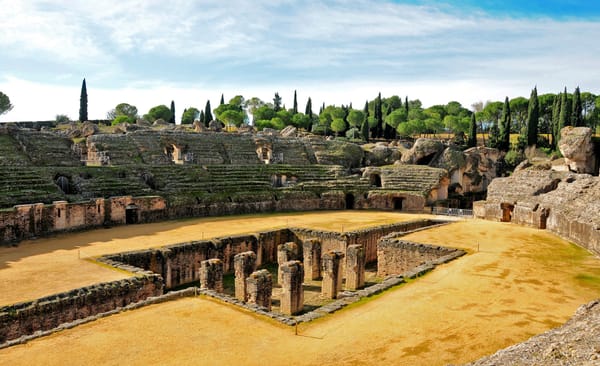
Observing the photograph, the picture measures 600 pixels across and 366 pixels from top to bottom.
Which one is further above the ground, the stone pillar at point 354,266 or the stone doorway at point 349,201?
the stone doorway at point 349,201

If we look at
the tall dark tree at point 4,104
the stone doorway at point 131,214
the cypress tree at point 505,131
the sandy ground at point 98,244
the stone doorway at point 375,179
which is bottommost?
the sandy ground at point 98,244

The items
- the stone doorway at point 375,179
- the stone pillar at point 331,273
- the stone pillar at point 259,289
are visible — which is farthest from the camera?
the stone doorway at point 375,179

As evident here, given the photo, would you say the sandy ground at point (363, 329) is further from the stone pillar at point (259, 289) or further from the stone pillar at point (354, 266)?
the stone pillar at point (354, 266)

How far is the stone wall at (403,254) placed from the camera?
64.7 feet

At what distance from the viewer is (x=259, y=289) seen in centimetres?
1459

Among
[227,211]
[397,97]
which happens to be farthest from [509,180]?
[397,97]

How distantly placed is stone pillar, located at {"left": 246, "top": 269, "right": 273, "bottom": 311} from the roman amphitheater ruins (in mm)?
53

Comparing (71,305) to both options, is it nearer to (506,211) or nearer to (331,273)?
Answer: (331,273)

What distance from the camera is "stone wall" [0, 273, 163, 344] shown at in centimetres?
1167

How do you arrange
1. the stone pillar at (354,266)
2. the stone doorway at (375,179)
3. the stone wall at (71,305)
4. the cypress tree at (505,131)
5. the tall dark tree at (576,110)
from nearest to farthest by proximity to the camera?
1. the stone wall at (71,305)
2. the stone pillar at (354,266)
3. the stone doorway at (375,179)
4. the tall dark tree at (576,110)
5. the cypress tree at (505,131)

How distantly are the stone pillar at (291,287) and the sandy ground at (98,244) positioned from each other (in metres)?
5.39

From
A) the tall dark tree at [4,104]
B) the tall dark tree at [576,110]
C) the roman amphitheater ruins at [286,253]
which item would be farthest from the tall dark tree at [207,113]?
the tall dark tree at [576,110]

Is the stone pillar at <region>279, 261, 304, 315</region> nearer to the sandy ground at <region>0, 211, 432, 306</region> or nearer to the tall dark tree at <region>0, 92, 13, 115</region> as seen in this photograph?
the sandy ground at <region>0, 211, 432, 306</region>

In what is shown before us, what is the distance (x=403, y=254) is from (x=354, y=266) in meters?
3.08
